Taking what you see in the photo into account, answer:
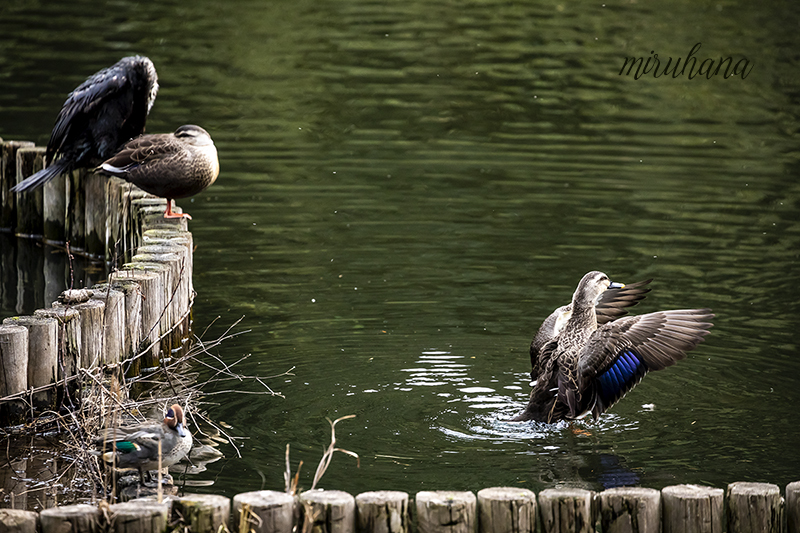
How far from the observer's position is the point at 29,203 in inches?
471

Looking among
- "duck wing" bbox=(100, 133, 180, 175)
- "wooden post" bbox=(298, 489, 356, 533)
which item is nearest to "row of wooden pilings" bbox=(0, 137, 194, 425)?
"duck wing" bbox=(100, 133, 180, 175)

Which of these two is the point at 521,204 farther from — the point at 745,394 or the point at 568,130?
the point at 745,394

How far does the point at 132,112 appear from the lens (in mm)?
10391

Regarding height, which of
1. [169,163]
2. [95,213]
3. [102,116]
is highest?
[102,116]

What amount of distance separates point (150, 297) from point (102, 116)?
9.16 ft

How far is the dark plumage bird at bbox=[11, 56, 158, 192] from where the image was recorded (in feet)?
33.5

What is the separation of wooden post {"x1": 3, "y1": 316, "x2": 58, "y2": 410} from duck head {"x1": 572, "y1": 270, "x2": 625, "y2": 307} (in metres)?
3.34

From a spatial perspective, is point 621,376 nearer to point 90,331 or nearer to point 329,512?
point 329,512

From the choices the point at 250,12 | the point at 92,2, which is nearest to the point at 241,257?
the point at 250,12

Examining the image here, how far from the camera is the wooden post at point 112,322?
761cm

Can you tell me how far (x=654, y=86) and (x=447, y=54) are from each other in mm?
3793

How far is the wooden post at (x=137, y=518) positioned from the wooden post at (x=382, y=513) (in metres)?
0.86

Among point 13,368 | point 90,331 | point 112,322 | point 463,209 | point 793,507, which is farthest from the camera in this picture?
point 463,209

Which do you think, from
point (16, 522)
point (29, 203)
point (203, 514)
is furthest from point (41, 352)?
point (29, 203)
